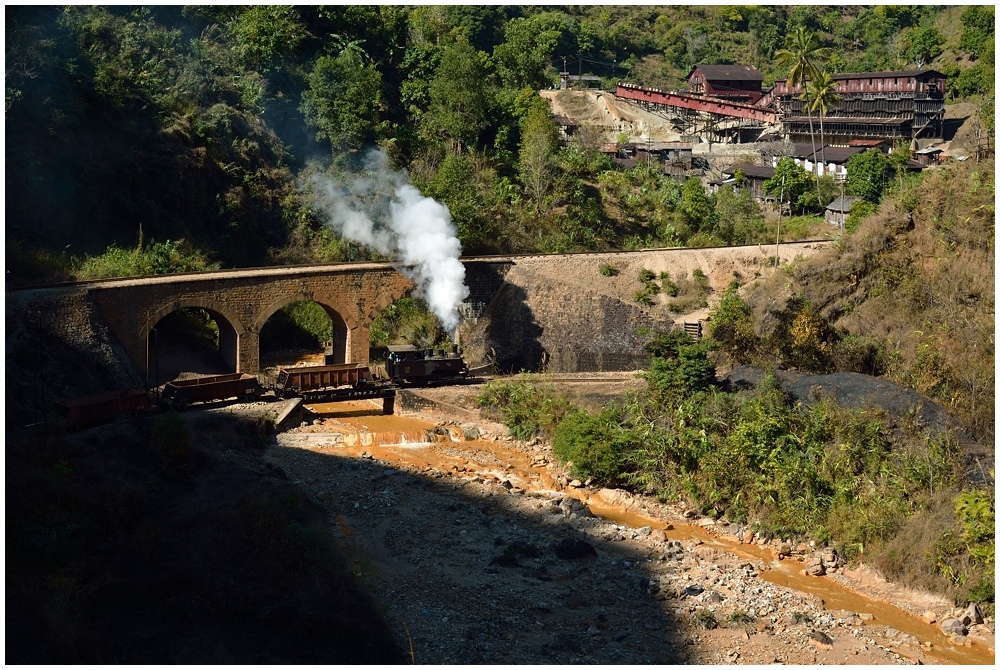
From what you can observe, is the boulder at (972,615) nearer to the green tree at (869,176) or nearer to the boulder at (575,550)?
the boulder at (575,550)

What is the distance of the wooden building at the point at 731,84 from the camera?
242 ft

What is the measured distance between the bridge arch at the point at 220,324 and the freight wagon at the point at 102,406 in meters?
4.05

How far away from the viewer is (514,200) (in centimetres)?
5278

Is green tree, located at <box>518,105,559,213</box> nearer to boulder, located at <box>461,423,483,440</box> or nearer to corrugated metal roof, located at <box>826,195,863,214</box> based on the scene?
corrugated metal roof, located at <box>826,195,863,214</box>

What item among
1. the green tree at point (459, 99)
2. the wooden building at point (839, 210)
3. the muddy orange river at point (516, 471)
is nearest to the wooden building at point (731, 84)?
the wooden building at point (839, 210)

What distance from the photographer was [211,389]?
3466 cm

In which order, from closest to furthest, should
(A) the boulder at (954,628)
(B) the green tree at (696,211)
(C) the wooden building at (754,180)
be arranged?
(A) the boulder at (954,628) → (B) the green tree at (696,211) → (C) the wooden building at (754,180)

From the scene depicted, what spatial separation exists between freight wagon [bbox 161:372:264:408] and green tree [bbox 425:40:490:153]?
2425 cm

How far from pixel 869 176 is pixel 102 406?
1589 inches

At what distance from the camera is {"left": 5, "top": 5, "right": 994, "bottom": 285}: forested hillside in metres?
43.9

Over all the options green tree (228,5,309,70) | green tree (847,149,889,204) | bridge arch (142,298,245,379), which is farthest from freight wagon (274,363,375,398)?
green tree (847,149,889,204)

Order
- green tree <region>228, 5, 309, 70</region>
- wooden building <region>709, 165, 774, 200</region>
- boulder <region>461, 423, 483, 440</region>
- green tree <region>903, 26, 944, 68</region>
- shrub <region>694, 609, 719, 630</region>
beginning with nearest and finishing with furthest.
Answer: shrub <region>694, 609, 719, 630</region>, boulder <region>461, 423, 483, 440</region>, green tree <region>228, 5, 309, 70</region>, wooden building <region>709, 165, 774, 200</region>, green tree <region>903, 26, 944, 68</region>

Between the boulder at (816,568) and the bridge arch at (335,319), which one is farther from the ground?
the bridge arch at (335,319)

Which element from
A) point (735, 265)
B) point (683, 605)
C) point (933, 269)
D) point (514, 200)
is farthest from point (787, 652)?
point (514, 200)
